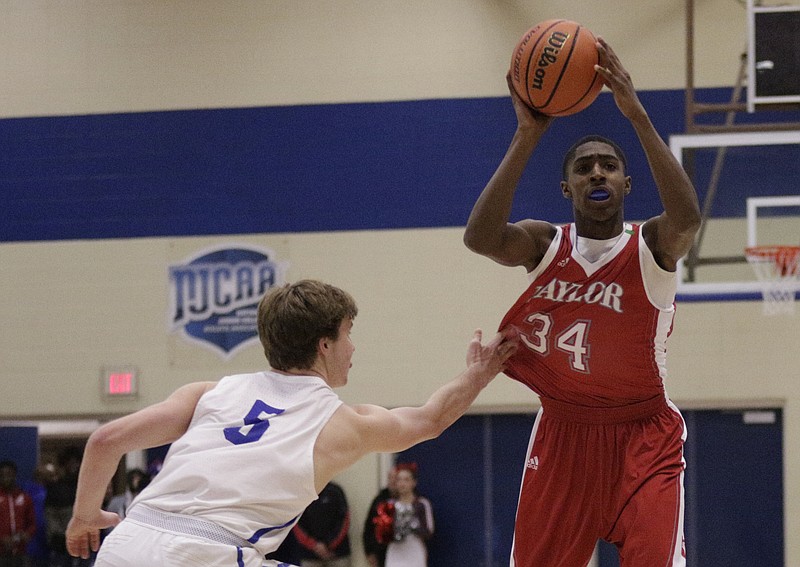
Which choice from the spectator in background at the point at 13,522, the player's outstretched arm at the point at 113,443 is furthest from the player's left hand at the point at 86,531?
the spectator in background at the point at 13,522

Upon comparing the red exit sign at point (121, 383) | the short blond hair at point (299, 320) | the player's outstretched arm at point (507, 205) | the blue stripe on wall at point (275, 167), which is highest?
the blue stripe on wall at point (275, 167)

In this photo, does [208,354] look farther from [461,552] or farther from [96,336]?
[461,552]

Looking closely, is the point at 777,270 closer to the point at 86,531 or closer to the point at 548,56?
the point at 548,56

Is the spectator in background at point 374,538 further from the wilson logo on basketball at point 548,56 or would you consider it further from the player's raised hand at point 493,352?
the wilson logo on basketball at point 548,56

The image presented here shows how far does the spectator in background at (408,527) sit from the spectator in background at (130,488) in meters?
2.66

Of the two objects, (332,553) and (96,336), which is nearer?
(332,553)

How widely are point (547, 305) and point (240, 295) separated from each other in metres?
7.88

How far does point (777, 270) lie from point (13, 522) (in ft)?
27.2

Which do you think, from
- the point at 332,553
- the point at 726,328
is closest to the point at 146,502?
the point at 332,553

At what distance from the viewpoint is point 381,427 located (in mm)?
3379

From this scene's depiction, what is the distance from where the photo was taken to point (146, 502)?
3125mm

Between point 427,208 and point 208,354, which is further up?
point 427,208

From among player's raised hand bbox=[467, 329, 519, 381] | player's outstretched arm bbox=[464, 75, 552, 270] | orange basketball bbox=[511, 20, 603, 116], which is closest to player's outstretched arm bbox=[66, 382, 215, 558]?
player's outstretched arm bbox=[464, 75, 552, 270]

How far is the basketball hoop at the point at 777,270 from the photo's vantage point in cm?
984
